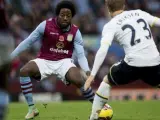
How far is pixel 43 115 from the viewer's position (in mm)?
11680

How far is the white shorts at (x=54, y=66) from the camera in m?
10.6

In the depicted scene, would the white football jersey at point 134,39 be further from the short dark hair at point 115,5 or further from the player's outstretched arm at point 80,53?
the player's outstretched arm at point 80,53

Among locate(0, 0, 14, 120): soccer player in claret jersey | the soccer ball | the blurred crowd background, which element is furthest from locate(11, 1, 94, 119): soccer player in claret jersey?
the blurred crowd background

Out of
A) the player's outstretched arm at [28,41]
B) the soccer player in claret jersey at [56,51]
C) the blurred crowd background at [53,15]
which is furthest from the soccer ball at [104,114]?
the blurred crowd background at [53,15]

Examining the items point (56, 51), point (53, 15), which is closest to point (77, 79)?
point (56, 51)

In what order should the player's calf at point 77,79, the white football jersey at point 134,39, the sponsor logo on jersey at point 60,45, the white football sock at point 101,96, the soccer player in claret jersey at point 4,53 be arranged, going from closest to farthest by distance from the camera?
1. the soccer player in claret jersey at point 4,53
2. the white football jersey at point 134,39
3. the white football sock at point 101,96
4. the player's calf at point 77,79
5. the sponsor logo on jersey at point 60,45

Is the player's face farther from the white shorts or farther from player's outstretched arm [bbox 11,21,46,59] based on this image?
the white shorts

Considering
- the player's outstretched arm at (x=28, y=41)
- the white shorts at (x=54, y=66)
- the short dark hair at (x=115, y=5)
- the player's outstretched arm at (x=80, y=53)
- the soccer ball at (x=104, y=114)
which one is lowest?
the soccer ball at (x=104, y=114)

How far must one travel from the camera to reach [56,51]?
10820 millimetres

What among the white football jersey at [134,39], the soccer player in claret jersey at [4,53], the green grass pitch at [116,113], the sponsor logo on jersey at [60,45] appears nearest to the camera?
the soccer player in claret jersey at [4,53]

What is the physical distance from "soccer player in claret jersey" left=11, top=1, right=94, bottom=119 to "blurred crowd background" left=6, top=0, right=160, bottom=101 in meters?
8.36

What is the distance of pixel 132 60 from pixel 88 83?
83 centimetres

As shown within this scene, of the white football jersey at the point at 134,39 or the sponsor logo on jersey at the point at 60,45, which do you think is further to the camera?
the sponsor logo on jersey at the point at 60,45

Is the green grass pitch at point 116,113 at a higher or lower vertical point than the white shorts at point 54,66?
lower
